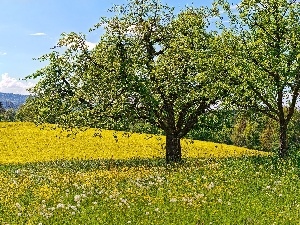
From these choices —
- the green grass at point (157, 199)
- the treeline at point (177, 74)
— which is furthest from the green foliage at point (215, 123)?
the green grass at point (157, 199)

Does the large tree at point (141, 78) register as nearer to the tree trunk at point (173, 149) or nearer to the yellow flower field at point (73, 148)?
the tree trunk at point (173, 149)

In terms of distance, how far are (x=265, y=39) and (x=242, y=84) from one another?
8.47 ft

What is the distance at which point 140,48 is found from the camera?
1050 inches

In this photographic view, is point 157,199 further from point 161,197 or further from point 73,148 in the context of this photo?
point 73,148

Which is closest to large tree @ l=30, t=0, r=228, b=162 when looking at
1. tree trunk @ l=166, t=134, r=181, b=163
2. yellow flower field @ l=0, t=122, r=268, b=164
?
tree trunk @ l=166, t=134, r=181, b=163

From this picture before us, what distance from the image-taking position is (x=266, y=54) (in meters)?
24.2

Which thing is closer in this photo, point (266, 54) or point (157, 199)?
point (157, 199)

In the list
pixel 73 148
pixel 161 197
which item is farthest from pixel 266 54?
pixel 73 148

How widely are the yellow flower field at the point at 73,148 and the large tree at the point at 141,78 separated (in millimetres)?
7112

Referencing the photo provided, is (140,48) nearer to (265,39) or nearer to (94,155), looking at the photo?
(265,39)

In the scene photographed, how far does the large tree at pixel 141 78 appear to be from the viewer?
25781 mm

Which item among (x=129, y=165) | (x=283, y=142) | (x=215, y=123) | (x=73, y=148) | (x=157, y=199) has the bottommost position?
(x=157, y=199)

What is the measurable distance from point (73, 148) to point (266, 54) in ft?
71.7

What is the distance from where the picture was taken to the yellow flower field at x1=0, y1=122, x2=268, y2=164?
36.7 m
